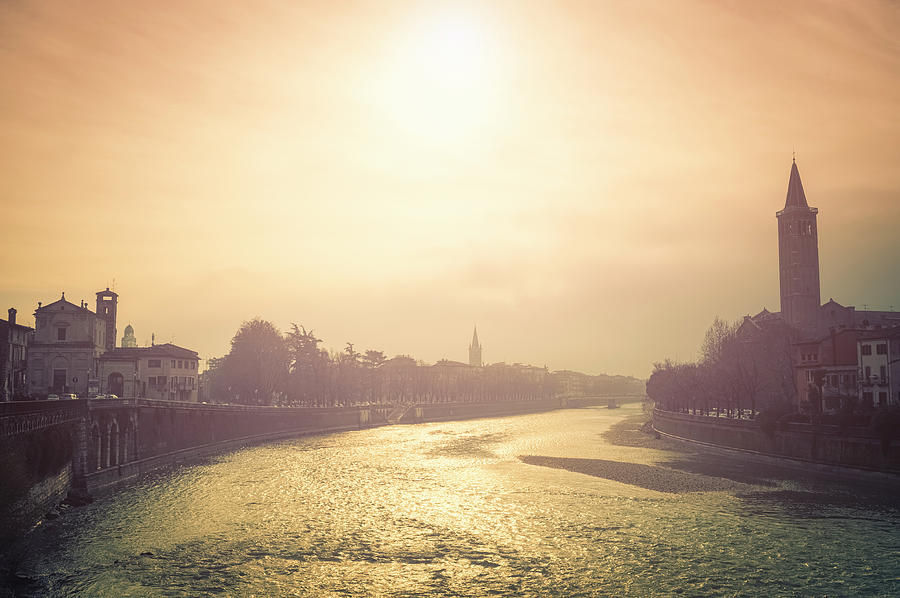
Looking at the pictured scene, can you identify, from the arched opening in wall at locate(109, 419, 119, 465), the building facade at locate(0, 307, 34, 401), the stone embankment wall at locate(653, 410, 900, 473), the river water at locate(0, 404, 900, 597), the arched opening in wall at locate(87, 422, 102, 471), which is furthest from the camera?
the building facade at locate(0, 307, 34, 401)

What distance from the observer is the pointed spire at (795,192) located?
158m

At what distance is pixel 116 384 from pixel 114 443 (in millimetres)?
43207

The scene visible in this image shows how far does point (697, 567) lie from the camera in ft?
105

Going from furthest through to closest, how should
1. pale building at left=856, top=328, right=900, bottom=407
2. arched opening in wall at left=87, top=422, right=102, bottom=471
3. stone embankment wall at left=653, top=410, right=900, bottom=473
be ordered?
pale building at left=856, top=328, right=900, bottom=407
stone embankment wall at left=653, top=410, right=900, bottom=473
arched opening in wall at left=87, top=422, right=102, bottom=471

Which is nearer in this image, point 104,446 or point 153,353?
point 104,446

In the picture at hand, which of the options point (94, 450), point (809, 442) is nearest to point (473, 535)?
point (94, 450)

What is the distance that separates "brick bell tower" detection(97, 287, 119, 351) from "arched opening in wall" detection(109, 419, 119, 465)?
155 feet

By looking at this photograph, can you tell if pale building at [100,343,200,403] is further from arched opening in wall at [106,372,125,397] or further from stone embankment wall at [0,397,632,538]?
stone embankment wall at [0,397,632,538]

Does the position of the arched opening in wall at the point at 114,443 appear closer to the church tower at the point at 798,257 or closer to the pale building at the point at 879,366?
the pale building at the point at 879,366

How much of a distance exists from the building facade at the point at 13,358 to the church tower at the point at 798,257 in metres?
139

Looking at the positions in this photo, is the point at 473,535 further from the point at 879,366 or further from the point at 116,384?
the point at 116,384

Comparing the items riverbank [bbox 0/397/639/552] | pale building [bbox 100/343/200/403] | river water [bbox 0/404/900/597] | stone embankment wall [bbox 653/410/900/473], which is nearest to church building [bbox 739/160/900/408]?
stone embankment wall [bbox 653/410/900/473]

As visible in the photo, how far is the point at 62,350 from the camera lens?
85062 millimetres

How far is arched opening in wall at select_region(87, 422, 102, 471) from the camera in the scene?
4841cm
